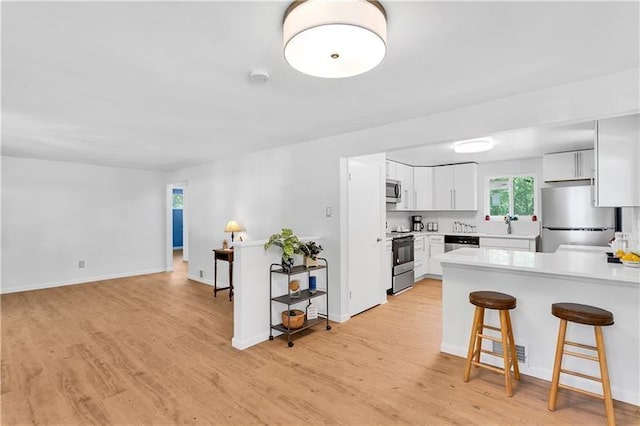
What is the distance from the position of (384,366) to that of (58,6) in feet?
10.5

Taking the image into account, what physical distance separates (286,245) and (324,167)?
48.6 inches

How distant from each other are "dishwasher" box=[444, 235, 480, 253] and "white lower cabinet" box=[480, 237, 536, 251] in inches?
6.1

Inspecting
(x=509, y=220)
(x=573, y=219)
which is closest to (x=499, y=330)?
(x=573, y=219)

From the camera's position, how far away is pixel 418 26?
1.67m

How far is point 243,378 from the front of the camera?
8.57 ft

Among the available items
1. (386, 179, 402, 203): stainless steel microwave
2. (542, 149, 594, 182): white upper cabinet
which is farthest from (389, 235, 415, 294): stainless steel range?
(542, 149, 594, 182): white upper cabinet

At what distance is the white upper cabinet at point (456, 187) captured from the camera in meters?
6.04

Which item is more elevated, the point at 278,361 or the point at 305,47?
the point at 305,47

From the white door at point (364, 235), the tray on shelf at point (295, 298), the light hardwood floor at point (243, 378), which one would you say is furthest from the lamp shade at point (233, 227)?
the white door at point (364, 235)

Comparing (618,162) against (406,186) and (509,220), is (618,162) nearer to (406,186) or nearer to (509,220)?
(509,220)

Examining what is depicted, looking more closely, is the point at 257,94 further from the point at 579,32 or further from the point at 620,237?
the point at 620,237

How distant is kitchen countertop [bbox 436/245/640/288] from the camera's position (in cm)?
223

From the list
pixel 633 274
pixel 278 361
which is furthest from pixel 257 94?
pixel 633 274

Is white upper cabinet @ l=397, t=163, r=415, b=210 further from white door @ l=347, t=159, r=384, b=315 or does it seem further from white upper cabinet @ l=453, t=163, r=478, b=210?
white door @ l=347, t=159, r=384, b=315
